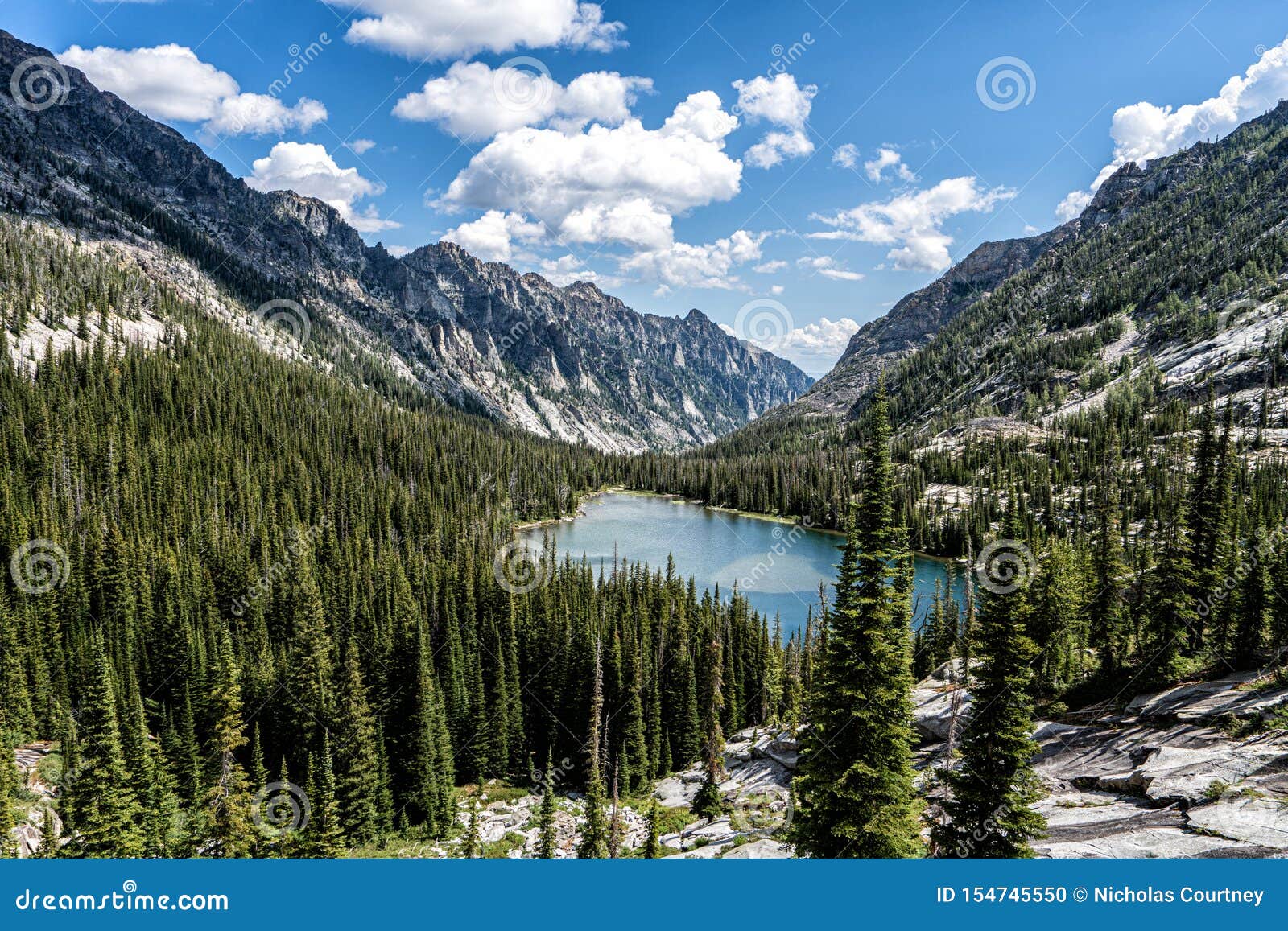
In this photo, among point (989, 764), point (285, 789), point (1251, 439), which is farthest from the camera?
point (1251, 439)

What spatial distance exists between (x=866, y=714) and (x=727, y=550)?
120 metres

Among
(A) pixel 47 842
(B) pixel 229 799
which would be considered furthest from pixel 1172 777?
(A) pixel 47 842

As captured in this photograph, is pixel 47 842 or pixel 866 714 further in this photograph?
pixel 47 842

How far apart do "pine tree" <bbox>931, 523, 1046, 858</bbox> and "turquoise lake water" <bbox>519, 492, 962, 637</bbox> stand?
6487 centimetres

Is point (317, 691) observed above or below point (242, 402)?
below

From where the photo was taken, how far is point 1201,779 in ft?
64.0

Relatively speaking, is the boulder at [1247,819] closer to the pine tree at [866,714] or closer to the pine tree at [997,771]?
the pine tree at [997,771]

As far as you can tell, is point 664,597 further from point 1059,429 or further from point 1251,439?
point 1059,429

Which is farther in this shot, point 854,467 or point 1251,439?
point 854,467

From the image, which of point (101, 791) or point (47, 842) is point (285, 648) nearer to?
point (101, 791)

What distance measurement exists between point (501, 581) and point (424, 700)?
2994cm

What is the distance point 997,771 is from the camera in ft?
58.7

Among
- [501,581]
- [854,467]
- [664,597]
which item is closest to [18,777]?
[501,581]

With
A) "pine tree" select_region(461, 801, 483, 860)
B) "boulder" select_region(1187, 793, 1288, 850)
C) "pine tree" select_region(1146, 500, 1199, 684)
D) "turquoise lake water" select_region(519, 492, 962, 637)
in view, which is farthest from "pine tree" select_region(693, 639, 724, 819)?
"boulder" select_region(1187, 793, 1288, 850)
